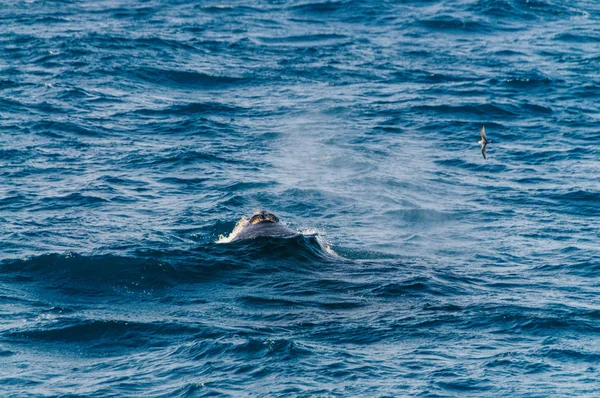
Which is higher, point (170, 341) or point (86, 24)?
point (86, 24)

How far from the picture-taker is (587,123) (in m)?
44.8

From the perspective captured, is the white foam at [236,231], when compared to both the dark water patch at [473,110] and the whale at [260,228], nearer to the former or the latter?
the whale at [260,228]

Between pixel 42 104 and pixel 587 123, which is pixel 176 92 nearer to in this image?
pixel 42 104

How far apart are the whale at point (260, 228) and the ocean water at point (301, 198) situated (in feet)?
1.85

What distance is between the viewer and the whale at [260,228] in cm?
3083

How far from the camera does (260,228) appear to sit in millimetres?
31281

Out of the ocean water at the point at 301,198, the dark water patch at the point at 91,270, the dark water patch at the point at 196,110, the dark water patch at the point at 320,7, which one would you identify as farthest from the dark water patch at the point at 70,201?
the dark water patch at the point at 320,7

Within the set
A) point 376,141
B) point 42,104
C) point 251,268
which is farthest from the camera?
point 42,104

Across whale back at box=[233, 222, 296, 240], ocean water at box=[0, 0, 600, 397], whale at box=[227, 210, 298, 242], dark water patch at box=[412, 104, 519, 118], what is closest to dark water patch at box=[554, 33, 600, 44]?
ocean water at box=[0, 0, 600, 397]

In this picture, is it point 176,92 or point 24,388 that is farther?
point 176,92

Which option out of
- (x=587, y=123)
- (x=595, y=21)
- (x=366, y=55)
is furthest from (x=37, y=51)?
(x=595, y=21)

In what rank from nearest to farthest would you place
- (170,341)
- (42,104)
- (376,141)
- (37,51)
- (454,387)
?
(454,387) → (170,341) → (376,141) → (42,104) → (37,51)

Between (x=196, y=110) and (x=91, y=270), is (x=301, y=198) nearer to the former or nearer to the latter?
(x=91, y=270)

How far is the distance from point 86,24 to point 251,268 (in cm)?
3510
